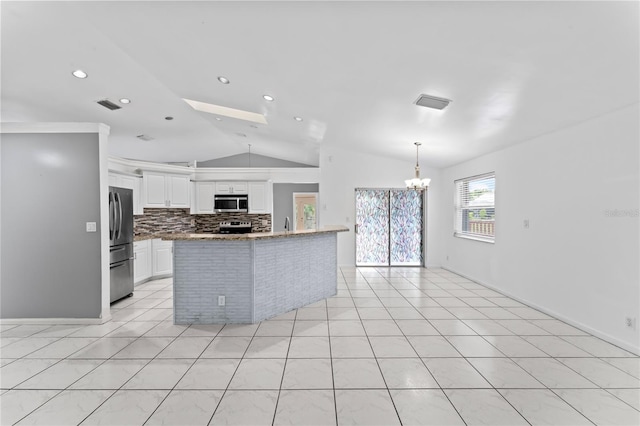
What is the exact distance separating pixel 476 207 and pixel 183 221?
6.47m

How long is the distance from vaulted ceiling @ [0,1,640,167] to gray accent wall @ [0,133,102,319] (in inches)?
37.2

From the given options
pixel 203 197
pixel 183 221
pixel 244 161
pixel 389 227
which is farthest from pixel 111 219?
pixel 389 227

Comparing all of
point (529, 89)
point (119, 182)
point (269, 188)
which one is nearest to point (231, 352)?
point (529, 89)

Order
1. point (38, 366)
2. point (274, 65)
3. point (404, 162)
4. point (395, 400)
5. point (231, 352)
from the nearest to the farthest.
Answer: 1. point (395, 400)
2. point (38, 366)
3. point (231, 352)
4. point (274, 65)
5. point (404, 162)

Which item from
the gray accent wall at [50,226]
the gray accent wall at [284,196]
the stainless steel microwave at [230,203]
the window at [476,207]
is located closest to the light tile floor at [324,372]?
the gray accent wall at [50,226]

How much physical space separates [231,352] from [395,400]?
1.54 metres

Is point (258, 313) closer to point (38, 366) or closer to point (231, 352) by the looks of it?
point (231, 352)

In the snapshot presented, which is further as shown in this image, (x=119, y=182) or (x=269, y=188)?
(x=269, y=188)

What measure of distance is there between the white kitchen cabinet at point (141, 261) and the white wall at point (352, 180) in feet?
11.8

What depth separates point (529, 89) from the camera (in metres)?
2.61

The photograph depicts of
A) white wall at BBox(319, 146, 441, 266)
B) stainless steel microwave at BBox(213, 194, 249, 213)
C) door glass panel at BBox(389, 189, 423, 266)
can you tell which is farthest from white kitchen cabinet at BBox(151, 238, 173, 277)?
door glass panel at BBox(389, 189, 423, 266)

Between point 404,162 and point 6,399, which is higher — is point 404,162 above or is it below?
above

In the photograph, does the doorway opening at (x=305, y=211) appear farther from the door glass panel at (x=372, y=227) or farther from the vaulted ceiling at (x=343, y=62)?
the vaulted ceiling at (x=343, y=62)

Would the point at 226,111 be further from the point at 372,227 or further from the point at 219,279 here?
the point at 372,227
